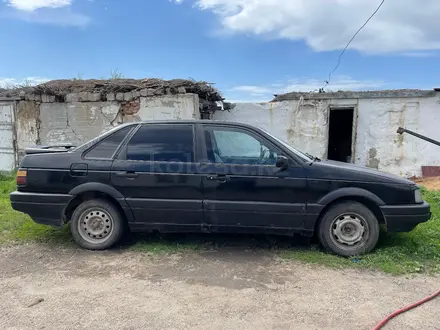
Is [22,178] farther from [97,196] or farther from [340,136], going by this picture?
[340,136]

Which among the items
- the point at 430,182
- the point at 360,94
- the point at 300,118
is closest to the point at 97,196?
the point at 300,118

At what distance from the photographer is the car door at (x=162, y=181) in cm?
438

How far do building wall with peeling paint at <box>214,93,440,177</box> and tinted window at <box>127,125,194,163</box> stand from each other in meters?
6.36

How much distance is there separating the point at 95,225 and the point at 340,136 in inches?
437

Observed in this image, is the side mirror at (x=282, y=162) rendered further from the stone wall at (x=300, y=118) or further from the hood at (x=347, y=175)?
the stone wall at (x=300, y=118)

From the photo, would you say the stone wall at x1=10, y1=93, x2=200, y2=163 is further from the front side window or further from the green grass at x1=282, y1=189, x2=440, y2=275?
the green grass at x1=282, y1=189, x2=440, y2=275

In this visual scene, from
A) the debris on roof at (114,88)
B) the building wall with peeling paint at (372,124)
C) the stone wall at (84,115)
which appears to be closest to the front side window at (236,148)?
the stone wall at (84,115)

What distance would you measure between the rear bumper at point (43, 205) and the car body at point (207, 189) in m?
0.01

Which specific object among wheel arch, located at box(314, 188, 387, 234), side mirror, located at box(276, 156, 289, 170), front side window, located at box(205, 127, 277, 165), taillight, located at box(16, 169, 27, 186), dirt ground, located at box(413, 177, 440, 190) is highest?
front side window, located at box(205, 127, 277, 165)

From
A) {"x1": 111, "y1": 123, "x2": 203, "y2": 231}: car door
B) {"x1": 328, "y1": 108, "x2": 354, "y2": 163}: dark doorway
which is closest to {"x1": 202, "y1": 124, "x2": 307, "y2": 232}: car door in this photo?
{"x1": 111, "y1": 123, "x2": 203, "y2": 231}: car door

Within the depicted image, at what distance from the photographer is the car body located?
422 centimetres

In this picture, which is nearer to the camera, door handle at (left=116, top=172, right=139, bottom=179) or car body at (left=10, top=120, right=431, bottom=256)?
car body at (left=10, top=120, right=431, bottom=256)

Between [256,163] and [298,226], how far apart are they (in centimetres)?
93

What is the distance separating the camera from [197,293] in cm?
345
